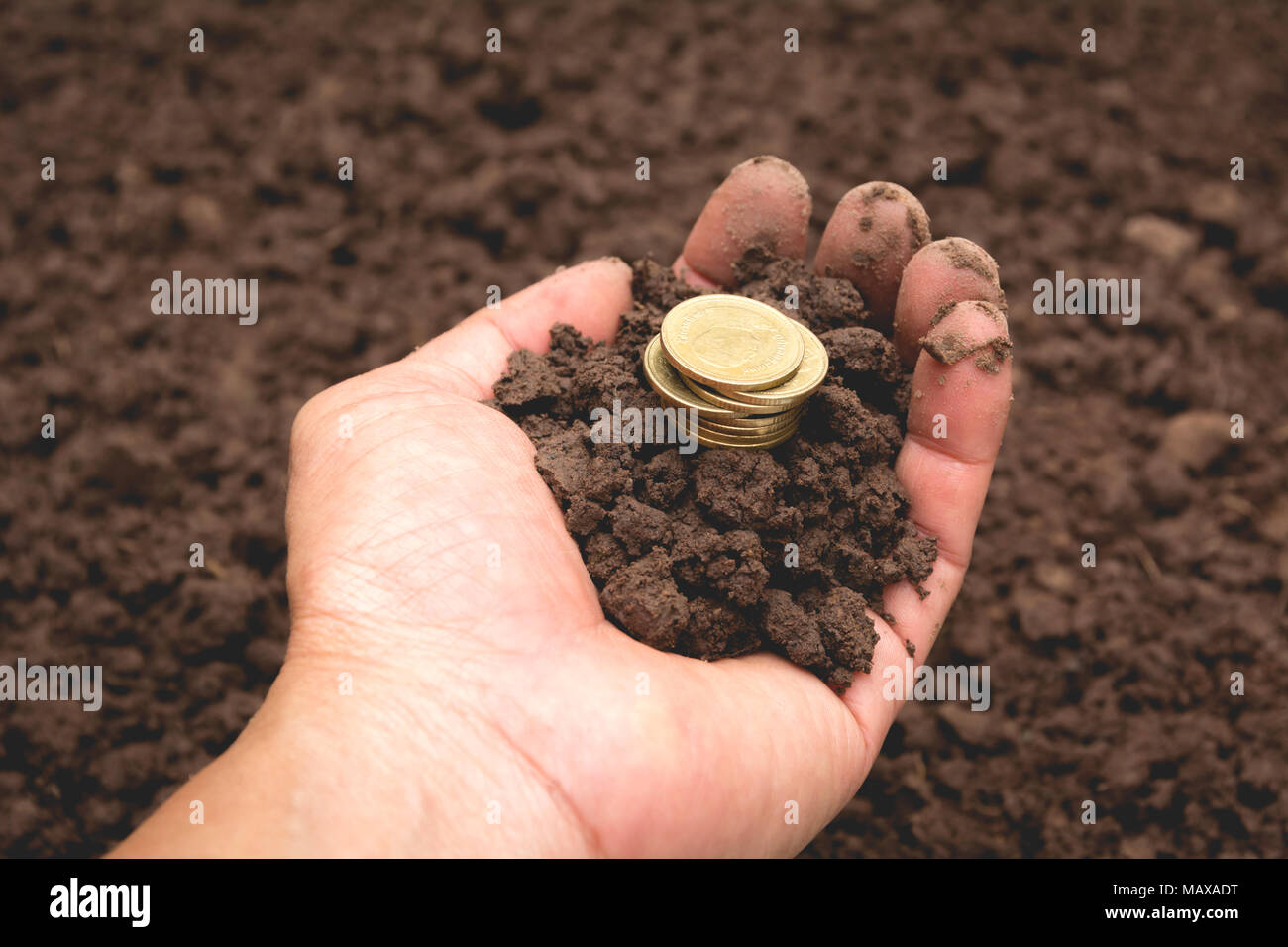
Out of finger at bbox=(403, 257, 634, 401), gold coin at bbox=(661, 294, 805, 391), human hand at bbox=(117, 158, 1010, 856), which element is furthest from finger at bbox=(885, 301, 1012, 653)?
finger at bbox=(403, 257, 634, 401)

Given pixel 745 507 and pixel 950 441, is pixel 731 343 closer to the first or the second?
pixel 745 507

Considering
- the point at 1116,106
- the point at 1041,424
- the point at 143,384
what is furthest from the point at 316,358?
the point at 1116,106

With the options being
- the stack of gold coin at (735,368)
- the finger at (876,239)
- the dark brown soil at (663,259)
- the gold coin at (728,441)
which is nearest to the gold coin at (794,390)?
the stack of gold coin at (735,368)

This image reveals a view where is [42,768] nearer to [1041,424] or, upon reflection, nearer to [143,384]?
[143,384]

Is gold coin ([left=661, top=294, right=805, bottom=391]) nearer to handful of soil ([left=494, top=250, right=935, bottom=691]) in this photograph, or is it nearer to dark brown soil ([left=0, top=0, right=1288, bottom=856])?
handful of soil ([left=494, top=250, right=935, bottom=691])

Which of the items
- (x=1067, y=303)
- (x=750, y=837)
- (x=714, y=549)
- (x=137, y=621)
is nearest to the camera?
(x=750, y=837)
